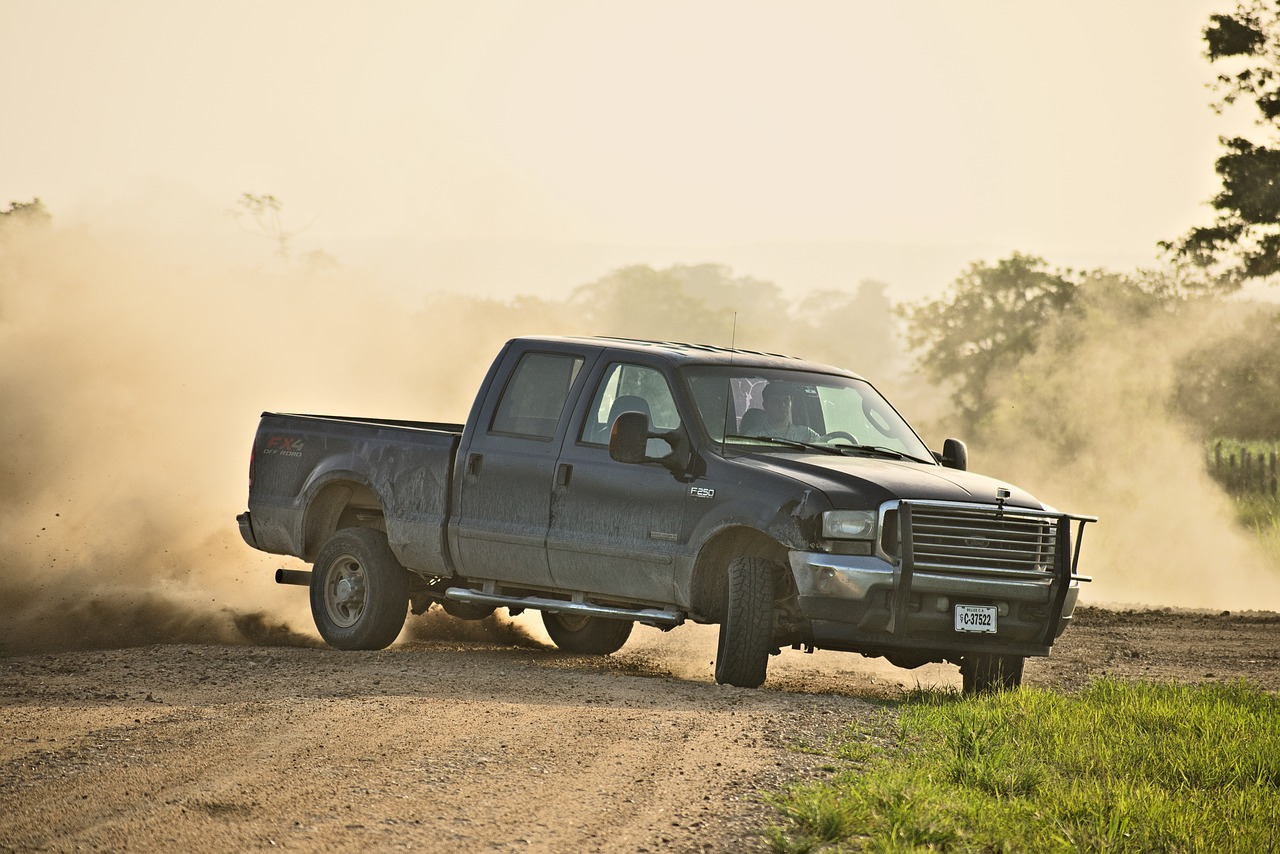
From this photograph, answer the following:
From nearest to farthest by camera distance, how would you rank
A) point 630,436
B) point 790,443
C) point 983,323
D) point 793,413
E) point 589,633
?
point 630,436 < point 790,443 < point 793,413 < point 589,633 < point 983,323

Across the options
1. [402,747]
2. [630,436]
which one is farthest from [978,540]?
[402,747]

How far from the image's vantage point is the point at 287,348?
28.9 m

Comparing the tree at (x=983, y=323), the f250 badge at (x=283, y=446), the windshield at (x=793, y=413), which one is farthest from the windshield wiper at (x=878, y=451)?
the tree at (x=983, y=323)

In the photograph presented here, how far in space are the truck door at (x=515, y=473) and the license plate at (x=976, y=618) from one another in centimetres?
278

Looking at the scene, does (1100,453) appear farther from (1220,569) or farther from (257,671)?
(257,671)

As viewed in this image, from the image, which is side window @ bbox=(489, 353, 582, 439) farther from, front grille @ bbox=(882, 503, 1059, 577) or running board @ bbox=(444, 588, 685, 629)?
front grille @ bbox=(882, 503, 1059, 577)

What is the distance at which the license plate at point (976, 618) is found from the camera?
10.1 m

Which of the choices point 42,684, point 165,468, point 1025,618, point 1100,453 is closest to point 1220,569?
point 1100,453

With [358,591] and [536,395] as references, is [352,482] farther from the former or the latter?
[536,395]

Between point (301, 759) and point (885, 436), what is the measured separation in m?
5.14

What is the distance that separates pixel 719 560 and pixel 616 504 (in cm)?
79

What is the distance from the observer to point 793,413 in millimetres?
11289

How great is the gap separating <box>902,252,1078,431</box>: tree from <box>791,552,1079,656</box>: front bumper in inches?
2075

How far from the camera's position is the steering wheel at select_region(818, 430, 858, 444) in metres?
11.2
